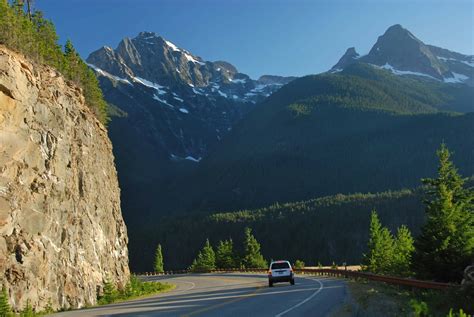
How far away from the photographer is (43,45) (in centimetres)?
3991

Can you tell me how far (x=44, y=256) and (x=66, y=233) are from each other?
4017mm

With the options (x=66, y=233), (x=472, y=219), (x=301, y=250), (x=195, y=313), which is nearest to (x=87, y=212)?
(x=66, y=233)

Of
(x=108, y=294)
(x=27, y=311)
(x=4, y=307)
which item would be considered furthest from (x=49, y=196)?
(x=4, y=307)

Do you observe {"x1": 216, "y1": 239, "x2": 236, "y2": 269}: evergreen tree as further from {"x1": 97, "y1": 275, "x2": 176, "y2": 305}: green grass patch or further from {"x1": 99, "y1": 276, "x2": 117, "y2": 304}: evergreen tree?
{"x1": 99, "y1": 276, "x2": 117, "y2": 304}: evergreen tree

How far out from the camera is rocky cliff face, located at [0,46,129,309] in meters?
27.8

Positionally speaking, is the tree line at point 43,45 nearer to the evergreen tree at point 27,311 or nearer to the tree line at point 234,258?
the evergreen tree at point 27,311

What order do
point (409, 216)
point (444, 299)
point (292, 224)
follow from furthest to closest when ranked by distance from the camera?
point (292, 224) < point (409, 216) < point (444, 299)

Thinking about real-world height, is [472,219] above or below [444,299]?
above

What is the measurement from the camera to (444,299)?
48.4 feet

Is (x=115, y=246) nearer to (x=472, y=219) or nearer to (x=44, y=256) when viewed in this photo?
(x=44, y=256)

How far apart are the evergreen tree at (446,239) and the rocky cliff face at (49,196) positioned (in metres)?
21.0

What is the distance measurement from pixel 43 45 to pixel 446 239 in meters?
32.6

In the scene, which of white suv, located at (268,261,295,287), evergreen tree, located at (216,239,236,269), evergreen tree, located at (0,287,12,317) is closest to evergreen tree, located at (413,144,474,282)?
white suv, located at (268,261,295,287)

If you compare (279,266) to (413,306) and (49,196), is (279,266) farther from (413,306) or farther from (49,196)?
(413,306)
